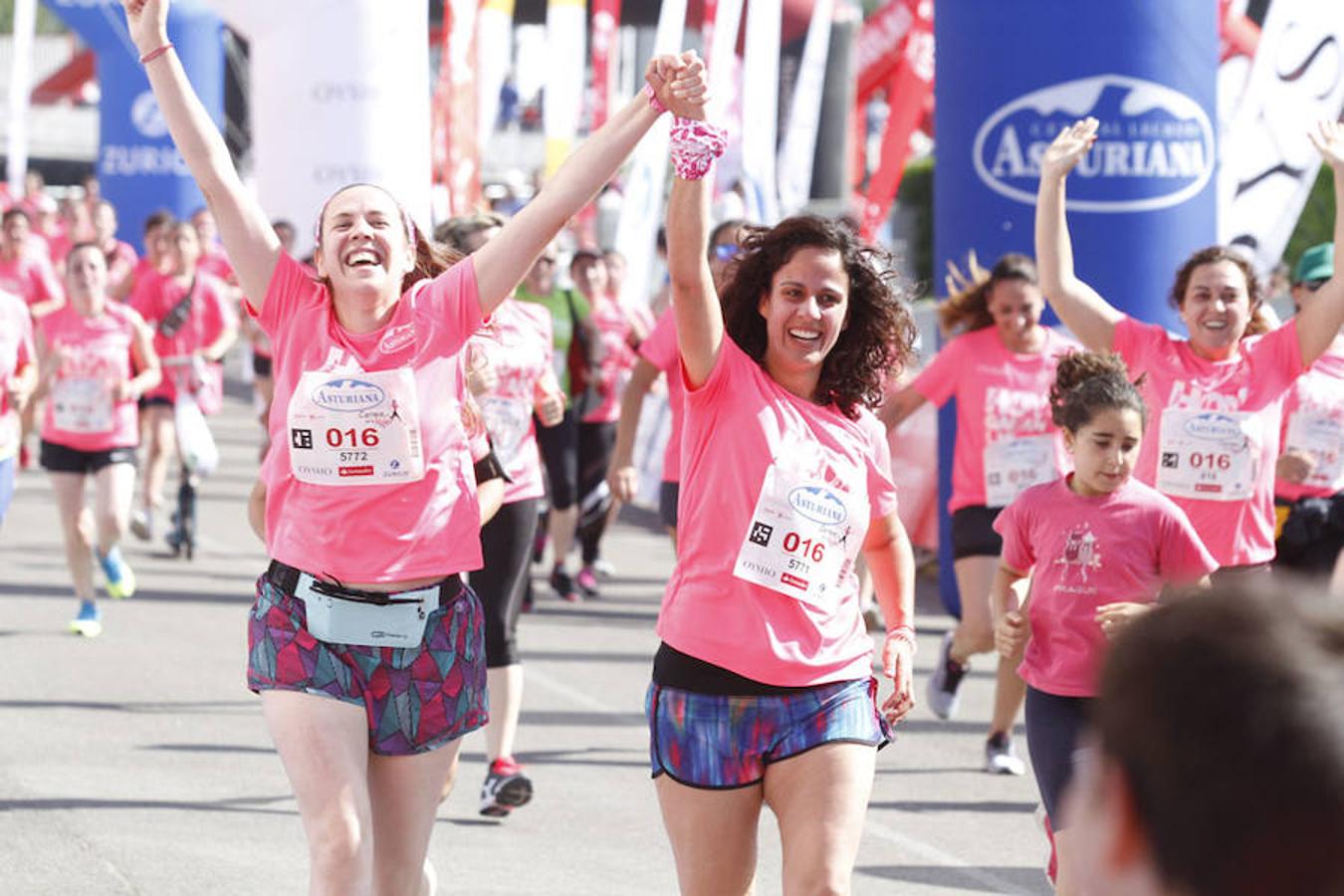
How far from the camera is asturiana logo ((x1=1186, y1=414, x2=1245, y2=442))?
6355mm

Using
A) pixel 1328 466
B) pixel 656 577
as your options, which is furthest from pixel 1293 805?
pixel 656 577

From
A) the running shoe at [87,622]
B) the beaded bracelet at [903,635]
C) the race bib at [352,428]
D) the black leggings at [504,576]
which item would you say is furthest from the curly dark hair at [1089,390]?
the running shoe at [87,622]

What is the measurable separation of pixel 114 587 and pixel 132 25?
7.40 metres

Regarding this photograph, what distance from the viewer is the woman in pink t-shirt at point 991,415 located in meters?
8.15

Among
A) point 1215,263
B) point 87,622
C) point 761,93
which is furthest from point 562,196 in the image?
point 761,93

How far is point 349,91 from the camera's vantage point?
59.2 ft

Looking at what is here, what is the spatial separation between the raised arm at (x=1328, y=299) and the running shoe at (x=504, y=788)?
8.92 ft

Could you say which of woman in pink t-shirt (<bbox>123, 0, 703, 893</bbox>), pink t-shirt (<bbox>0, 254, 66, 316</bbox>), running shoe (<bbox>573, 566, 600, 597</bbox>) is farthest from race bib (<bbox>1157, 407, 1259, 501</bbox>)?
pink t-shirt (<bbox>0, 254, 66, 316</bbox>)

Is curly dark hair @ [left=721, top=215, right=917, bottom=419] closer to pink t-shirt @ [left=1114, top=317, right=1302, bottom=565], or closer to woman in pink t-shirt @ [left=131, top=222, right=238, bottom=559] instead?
pink t-shirt @ [left=1114, top=317, right=1302, bottom=565]

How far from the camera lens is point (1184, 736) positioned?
4.42 feet

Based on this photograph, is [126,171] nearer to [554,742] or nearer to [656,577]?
[656,577]

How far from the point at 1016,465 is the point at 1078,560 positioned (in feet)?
9.82

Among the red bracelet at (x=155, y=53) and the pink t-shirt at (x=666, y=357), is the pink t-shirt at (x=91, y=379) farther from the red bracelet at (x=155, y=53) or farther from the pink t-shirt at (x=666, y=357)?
the red bracelet at (x=155, y=53)

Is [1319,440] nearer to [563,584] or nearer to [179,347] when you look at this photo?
[563,584]
